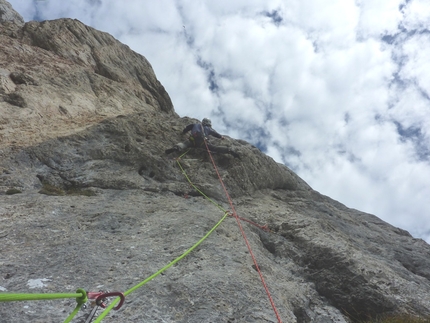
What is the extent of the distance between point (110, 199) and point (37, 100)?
18.4 ft

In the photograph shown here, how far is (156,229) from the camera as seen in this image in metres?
6.24

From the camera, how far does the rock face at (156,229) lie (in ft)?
14.7

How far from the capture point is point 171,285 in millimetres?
4617

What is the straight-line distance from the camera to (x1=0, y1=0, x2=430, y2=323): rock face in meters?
4.49

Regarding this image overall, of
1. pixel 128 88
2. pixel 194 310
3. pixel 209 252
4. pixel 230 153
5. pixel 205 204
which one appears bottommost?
pixel 194 310

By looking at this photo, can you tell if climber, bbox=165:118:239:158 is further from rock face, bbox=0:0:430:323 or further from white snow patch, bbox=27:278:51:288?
white snow patch, bbox=27:278:51:288

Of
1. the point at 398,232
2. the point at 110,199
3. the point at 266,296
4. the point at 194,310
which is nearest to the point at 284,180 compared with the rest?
the point at 398,232

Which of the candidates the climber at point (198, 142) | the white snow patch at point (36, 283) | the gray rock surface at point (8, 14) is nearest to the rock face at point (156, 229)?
the white snow patch at point (36, 283)

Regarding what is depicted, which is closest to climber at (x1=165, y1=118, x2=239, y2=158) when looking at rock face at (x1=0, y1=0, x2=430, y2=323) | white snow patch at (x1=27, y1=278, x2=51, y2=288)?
rock face at (x1=0, y1=0, x2=430, y2=323)

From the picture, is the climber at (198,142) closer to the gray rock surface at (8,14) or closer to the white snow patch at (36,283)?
the white snow patch at (36,283)

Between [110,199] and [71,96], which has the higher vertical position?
[71,96]

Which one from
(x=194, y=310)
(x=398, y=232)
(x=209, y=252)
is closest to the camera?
(x=194, y=310)

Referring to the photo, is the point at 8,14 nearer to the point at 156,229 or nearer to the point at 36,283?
the point at 156,229

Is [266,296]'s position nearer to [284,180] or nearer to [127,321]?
[127,321]
